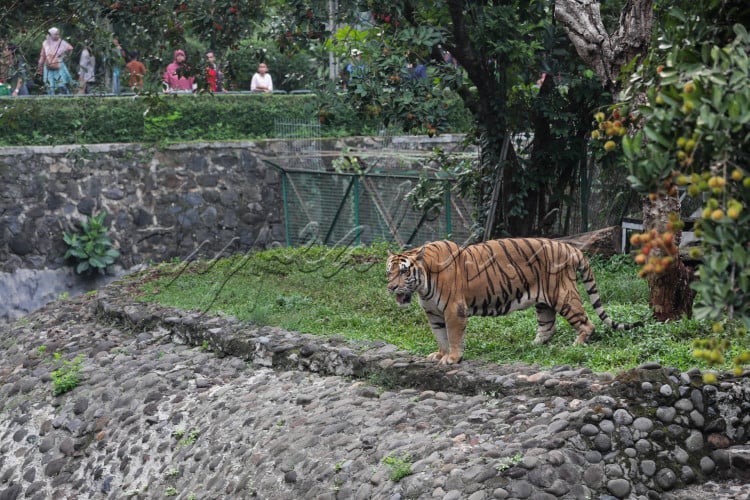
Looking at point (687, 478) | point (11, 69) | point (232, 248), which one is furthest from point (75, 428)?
point (232, 248)

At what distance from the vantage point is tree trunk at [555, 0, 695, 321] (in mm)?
9508

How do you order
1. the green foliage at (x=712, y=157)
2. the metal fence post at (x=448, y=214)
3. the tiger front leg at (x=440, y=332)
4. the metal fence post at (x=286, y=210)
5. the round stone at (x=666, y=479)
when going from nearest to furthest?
1. the green foliage at (x=712, y=157)
2. the round stone at (x=666, y=479)
3. the tiger front leg at (x=440, y=332)
4. the metal fence post at (x=448, y=214)
5. the metal fence post at (x=286, y=210)

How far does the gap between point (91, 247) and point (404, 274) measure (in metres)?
11.7

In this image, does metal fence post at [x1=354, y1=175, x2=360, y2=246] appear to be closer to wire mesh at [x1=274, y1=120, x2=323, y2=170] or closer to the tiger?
wire mesh at [x1=274, y1=120, x2=323, y2=170]

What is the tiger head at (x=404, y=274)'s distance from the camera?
884 centimetres

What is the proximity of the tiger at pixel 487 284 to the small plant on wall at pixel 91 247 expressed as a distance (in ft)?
37.5

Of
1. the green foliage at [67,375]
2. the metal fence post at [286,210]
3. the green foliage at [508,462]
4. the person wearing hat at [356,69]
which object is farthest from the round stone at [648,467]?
the metal fence post at [286,210]

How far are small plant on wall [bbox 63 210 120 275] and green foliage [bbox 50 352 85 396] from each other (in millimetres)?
6205

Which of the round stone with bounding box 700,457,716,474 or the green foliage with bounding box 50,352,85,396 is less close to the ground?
the round stone with bounding box 700,457,716,474

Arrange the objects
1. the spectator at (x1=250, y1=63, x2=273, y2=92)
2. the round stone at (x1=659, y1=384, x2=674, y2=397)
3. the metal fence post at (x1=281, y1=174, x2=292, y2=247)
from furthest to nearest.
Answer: the spectator at (x1=250, y1=63, x2=273, y2=92)
the metal fence post at (x1=281, y1=174, x2=292, y2=247)
the round stone at (x1=659, y1=384, x2=674, y2=397)

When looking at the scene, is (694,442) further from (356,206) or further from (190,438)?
(356,206)

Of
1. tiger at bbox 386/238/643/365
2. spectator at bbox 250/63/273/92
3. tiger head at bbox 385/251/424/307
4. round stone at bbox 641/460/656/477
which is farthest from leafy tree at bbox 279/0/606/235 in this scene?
spectator at bbox 250/63/273/92

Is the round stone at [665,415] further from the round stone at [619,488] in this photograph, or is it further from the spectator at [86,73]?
the spectator at [86,73]

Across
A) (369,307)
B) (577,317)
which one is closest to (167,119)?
(369,307)
